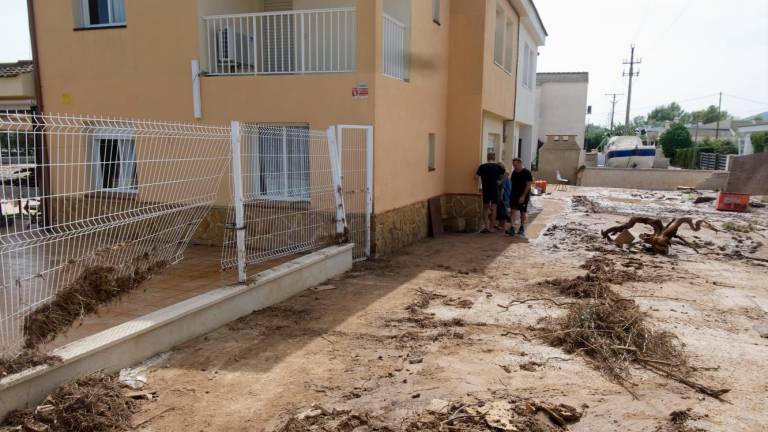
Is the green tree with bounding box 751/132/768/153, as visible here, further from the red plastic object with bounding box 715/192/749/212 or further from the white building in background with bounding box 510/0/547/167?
the white building in background with bounding box 510/0/547/167

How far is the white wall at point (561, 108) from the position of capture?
34062mm

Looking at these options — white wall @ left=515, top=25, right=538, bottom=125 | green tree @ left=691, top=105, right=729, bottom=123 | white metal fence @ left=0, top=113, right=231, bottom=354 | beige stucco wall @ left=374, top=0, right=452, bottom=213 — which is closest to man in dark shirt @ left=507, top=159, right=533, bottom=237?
beige stucco wall @ left=374, top=0, right=452, bottom=213

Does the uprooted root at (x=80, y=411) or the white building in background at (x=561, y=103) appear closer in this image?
the uprooted root at (x=80, y=411)

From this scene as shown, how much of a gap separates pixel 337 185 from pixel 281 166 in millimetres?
956

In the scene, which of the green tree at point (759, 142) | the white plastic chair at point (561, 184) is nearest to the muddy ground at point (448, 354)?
the white plastic chair at point (561, 184)

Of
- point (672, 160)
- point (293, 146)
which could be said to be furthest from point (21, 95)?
point (672, 160)

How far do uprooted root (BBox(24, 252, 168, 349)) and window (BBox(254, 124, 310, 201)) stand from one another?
2.73 meters

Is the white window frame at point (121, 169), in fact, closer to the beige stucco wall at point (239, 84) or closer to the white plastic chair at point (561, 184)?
the beige stucco wall at point (239, 84)

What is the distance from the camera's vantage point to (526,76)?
19.0 m

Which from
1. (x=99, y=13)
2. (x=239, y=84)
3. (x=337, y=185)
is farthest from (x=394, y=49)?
(x=99, y=13)

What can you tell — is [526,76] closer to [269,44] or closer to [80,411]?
[269,44]

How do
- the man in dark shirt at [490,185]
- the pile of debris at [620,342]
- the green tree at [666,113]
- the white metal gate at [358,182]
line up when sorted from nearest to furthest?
the pile of debris at [620,342], the white metal gate at [358,182], the man in dark shirt at [490,185], the green tree at [666,113]

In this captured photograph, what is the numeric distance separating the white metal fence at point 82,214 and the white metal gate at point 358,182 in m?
2.06

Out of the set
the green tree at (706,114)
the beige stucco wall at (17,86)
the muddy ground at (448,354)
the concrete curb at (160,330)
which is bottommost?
the muddy ground at (448,354)
